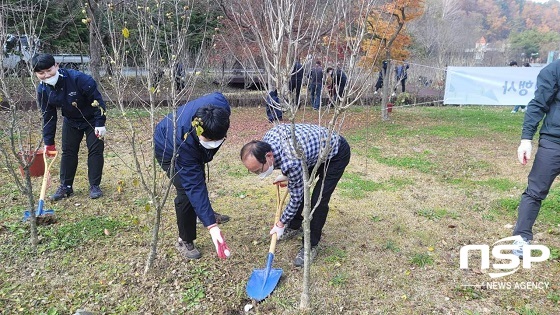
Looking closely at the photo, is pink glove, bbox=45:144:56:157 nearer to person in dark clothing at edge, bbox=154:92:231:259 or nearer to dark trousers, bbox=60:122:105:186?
dark trousers, bbox=60:122:105:186

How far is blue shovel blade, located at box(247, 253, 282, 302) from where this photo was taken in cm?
251

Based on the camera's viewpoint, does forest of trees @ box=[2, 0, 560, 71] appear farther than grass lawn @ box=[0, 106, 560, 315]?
Yes

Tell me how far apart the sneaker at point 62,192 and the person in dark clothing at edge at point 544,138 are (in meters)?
4.02

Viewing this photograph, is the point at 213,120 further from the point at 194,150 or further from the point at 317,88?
the point at 317,88

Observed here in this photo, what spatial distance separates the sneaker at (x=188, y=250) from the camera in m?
2.90

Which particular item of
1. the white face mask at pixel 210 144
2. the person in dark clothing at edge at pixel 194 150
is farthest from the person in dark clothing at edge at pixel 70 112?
the white face mask at pixel 210 144

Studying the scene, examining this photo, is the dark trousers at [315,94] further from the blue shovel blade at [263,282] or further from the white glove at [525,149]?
the blue shovel blade at [263,282]

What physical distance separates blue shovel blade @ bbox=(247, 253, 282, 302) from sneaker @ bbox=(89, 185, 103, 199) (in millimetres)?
2148

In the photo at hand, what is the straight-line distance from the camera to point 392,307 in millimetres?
2432

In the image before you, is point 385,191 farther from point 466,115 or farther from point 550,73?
point 466,115

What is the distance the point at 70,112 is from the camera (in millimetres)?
3676

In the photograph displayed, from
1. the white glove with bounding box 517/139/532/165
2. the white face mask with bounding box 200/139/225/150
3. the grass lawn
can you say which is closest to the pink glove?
the grass lawn

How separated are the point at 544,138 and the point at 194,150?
2357 millimetres

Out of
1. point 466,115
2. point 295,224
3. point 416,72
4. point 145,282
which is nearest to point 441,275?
point 295,224
